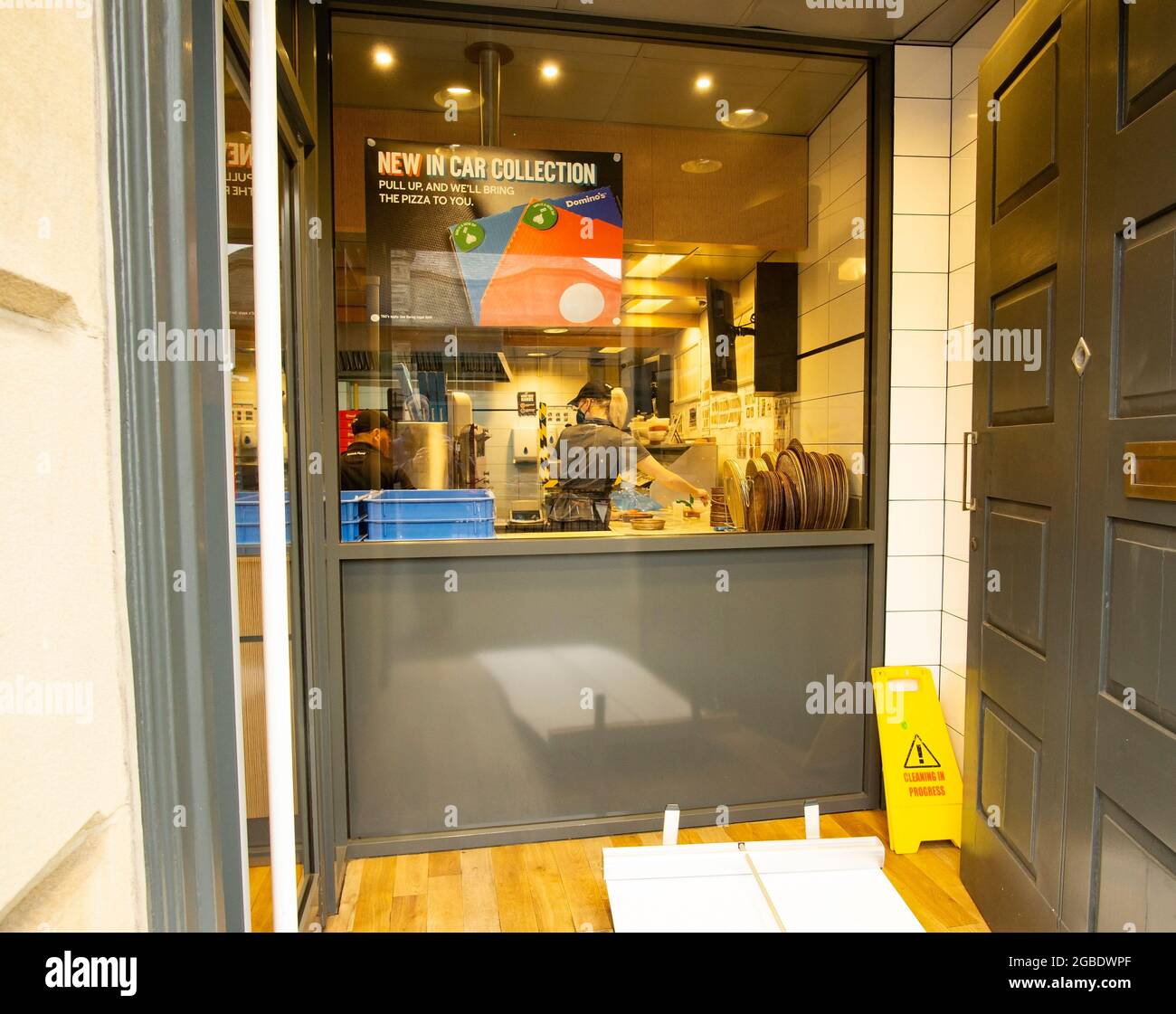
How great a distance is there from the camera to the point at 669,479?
105 inches

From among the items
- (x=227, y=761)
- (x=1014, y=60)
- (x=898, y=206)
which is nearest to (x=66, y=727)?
(x=227, y=761)

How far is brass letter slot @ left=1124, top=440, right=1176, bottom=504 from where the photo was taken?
1305 millimetres

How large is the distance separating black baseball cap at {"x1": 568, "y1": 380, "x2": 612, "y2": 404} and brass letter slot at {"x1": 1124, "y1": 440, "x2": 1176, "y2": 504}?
1.53 metres

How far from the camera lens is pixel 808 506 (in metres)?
2.73

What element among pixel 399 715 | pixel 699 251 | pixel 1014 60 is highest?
pixel 1014 60

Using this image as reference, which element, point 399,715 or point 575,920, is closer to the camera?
point 575,920

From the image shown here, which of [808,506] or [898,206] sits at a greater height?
[898,206]

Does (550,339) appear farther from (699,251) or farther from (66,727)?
(66,727)

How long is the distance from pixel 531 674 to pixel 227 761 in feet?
5.28

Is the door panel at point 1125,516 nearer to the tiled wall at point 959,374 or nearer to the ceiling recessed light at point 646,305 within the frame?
the tiled wall at point 959,374

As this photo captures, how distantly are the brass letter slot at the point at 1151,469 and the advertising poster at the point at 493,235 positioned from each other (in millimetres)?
1627

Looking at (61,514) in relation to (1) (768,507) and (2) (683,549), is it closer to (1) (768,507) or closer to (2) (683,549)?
(2) (683,549)

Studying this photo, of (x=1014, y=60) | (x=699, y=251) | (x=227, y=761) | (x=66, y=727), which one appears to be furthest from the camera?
(x=699, y=251)
